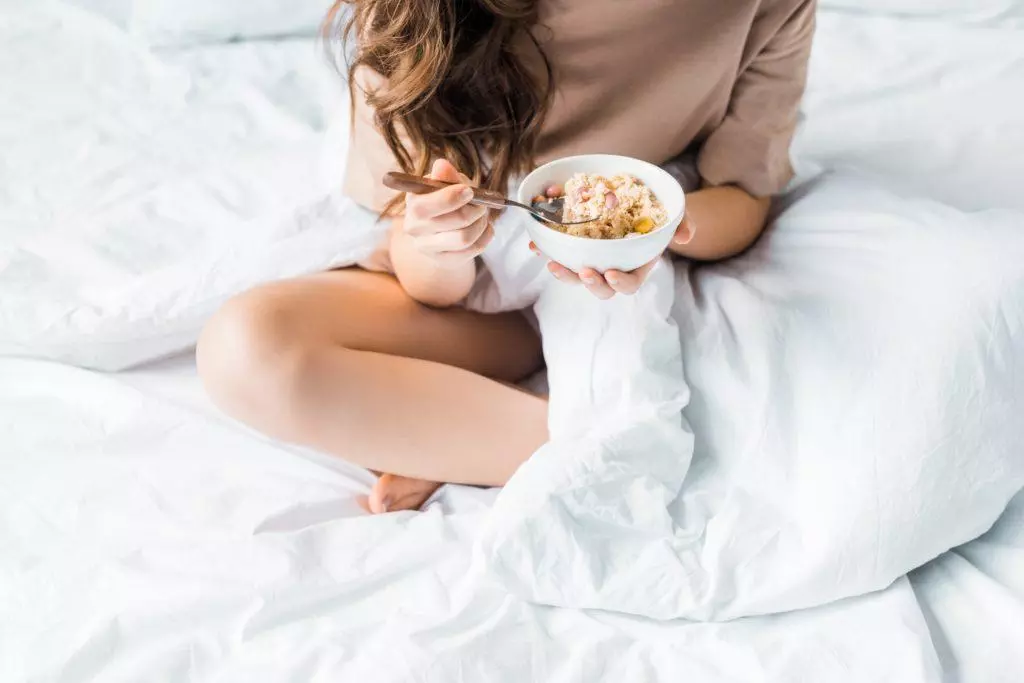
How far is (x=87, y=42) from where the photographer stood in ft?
4.78

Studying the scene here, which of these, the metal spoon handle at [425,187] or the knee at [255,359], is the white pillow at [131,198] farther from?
the metal spoon handle at [425,187]

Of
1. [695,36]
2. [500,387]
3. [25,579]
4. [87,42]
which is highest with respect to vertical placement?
[695,36]

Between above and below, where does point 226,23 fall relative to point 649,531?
above

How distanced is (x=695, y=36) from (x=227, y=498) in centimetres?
67

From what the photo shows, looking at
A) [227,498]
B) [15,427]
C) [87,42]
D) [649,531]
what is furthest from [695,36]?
[87,42]

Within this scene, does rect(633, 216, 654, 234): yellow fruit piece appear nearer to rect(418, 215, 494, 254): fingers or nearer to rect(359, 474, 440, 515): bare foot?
rect(418, 215, 494, 254): fingers

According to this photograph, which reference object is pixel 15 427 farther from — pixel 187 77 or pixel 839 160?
pixel 839 160

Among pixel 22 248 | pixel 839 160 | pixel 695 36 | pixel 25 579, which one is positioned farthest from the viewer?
pixel 839 160

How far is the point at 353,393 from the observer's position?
85cm

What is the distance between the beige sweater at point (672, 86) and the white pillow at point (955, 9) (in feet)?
2.12

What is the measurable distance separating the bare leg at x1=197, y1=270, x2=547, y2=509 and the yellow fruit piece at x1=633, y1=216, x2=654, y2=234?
268 mm

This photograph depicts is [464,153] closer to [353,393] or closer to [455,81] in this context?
[455,81]

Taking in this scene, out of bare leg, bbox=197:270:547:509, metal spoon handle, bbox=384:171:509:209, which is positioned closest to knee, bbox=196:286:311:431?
bare leg, bbox=197:270:547:509

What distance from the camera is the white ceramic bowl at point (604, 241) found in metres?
0.64
